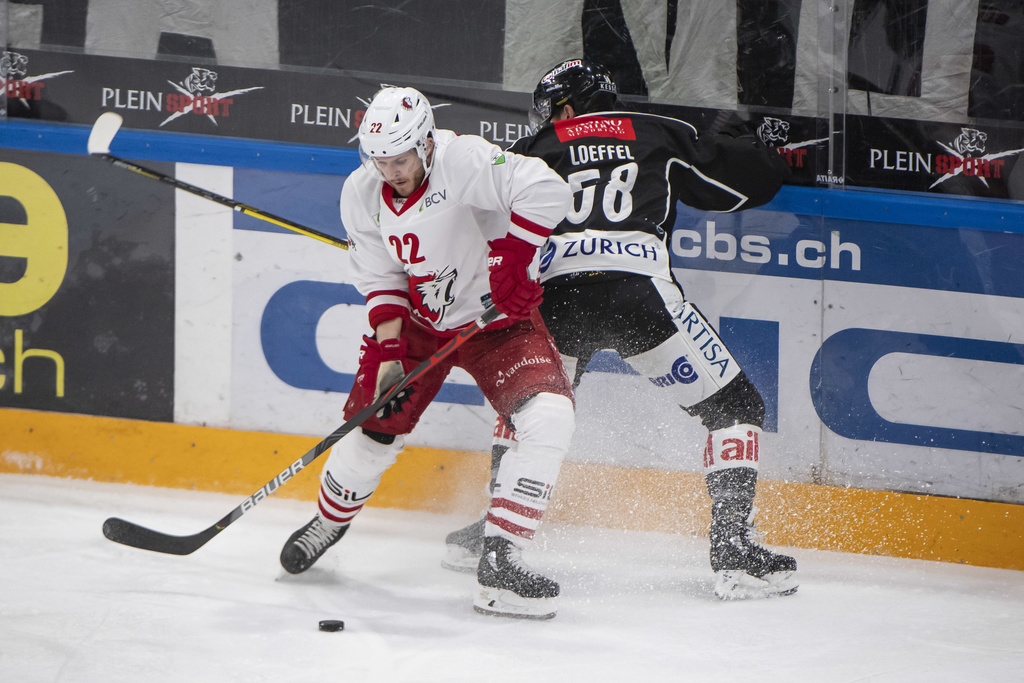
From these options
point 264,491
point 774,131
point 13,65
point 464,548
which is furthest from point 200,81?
point 774,131

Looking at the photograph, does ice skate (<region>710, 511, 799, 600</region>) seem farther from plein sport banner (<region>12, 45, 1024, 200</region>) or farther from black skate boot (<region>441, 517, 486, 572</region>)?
plein sport banner (<region>12, 45, 1024, 200</region>)

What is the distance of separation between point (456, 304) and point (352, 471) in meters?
0.52

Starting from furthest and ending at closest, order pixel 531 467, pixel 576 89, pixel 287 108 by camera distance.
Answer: pixel 287 108 < pixel 576 89 < pixel 531 467

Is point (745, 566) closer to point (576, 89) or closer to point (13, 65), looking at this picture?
point (576, 89)

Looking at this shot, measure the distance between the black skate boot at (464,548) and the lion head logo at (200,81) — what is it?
5.72 ft

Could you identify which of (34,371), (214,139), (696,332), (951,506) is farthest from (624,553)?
(34,371)

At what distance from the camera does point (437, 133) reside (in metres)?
2.52

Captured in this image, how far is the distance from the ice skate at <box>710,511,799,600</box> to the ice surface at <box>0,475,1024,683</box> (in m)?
0.04

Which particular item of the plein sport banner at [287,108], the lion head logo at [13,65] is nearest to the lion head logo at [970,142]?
the plein sport banner at [287,108]

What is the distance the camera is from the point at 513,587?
2.47 m

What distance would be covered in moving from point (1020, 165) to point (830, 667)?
1.78m

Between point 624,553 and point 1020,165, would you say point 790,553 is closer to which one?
point 624,553

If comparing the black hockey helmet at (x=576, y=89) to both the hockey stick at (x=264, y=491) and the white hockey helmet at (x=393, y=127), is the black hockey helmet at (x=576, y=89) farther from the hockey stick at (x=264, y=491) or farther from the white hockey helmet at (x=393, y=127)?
the hockey stick at (x=264, y=491)

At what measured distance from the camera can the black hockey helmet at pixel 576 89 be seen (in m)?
2.87
